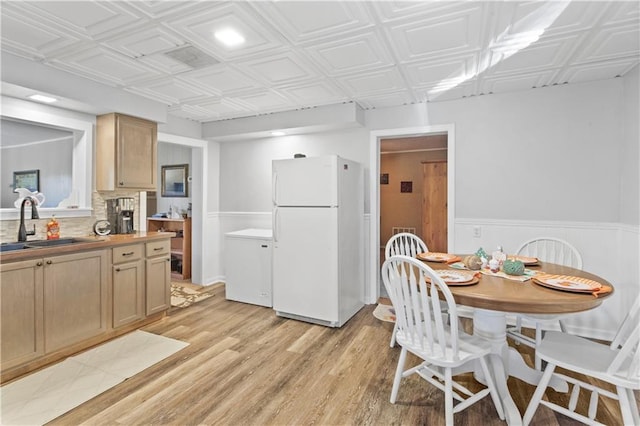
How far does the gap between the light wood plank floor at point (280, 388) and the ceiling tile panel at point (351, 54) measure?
2399 millimetres

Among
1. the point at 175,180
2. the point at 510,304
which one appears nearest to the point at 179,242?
the point at 175,180

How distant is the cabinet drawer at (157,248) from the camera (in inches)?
130

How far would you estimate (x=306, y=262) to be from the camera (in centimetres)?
340

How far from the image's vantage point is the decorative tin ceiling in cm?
192

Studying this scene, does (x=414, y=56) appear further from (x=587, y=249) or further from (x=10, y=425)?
(x=10, y=425)

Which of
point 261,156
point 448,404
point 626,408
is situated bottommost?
point 448,404

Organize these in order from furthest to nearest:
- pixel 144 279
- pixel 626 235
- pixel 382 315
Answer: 1. pixel 382 315
2. pixel 144 279
3. pixel 626 235

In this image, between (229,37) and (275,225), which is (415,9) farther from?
(275,225)

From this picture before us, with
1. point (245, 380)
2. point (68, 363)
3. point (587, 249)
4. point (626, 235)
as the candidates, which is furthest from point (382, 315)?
point (68, 363)

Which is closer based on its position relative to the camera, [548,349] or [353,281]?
[548,349]

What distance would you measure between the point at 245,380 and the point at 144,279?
1.61 metres

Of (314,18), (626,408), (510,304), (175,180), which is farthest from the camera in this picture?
(175,180)

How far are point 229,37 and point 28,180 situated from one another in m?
2.37

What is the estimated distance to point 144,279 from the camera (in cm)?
324
